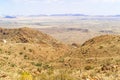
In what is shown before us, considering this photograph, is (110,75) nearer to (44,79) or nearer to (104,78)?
(104,78)

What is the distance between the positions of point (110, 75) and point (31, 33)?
53140mm

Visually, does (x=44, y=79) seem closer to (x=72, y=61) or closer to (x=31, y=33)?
(x=72, y=61)

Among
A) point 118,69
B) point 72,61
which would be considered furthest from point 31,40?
point 118,69

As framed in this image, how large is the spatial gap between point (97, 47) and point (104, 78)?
744 inches

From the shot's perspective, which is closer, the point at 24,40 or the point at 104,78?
the point at 104,78

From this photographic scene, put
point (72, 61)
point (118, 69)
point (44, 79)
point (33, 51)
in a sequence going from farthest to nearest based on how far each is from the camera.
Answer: point (33, 51) < point (72, 61) < point (118, 69) < point (44, 79)

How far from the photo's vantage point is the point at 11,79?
46.9 feet

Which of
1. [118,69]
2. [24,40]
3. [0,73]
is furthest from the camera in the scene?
[24,40]

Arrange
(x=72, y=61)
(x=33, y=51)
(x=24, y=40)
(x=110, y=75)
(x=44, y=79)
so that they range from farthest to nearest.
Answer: (x=24, y=40), (x=33, y=51), (x=72, y=61), (x=110, y=75), (x=44, y=79)

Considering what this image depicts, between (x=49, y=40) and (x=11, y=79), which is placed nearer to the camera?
(x=11, y=79)

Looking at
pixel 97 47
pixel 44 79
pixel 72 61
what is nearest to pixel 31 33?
pixel 97 47

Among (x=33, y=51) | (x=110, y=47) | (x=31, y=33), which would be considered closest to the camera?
(x=110, y=47)

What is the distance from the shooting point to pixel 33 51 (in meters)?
39.3

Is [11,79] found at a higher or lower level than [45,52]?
higher
